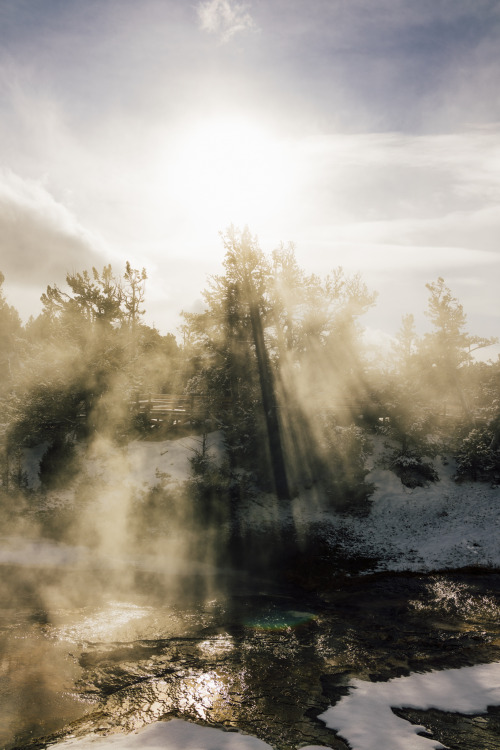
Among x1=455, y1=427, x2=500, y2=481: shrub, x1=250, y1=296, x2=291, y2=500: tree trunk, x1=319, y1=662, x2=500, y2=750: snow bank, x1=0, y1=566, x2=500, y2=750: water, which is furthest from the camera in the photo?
x1=250, y1=296, x2=291, y2=500: tree trunk

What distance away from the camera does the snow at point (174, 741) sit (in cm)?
634

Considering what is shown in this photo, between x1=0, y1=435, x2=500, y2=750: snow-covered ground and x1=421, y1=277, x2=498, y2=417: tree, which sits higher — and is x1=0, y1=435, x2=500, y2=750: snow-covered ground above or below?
below

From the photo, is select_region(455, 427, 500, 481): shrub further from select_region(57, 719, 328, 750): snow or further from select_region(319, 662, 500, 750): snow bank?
select_region(57, 719, 328, 750): snow

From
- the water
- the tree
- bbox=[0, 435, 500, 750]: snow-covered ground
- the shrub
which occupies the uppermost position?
the tree

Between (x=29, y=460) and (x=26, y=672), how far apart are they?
50.5ft

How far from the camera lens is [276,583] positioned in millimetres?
15539

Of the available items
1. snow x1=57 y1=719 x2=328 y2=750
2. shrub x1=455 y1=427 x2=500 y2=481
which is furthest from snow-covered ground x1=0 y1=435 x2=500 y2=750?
shrub x1=455 y1=427 x2=500 y2=481

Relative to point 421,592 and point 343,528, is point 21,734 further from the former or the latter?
point 343,528

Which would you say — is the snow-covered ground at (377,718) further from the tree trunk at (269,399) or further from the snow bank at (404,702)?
the tree trunk at (269,399)

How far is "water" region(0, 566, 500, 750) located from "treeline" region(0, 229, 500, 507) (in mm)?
6584

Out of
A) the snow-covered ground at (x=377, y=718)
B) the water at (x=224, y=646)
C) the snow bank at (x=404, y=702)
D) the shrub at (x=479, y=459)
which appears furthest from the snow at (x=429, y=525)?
the snow-covered ground at (x=377, y=718)

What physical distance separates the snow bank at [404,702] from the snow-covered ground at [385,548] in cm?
2

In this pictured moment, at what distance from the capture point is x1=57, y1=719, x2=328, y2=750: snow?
20.8 ft

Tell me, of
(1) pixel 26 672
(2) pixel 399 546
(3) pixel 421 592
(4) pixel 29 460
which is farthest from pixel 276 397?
(1) pixel 26 672
